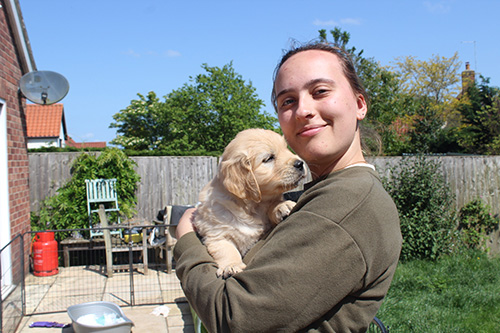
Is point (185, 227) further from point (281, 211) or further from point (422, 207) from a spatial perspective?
point (422, 207)

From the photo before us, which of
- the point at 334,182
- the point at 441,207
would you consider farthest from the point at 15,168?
the point at 441,207

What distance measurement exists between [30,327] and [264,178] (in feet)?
15.8

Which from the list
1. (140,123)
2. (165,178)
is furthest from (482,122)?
(140,123)

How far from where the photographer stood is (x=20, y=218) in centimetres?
711

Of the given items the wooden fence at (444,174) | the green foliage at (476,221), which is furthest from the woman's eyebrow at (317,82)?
the green foliage at (476,221)

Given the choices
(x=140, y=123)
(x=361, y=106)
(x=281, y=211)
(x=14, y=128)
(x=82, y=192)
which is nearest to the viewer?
(x=361, y=106)

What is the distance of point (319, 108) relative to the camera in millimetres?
1544

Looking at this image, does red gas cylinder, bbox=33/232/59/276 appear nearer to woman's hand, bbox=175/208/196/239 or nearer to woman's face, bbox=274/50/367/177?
woman's hand, bbox=175/208/196/239

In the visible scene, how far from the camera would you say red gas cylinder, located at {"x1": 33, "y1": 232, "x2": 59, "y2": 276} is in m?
7.32

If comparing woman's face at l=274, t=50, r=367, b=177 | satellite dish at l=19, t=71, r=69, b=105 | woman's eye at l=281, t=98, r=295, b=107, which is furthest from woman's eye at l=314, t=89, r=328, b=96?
satellite dish at l=19, t=71, r=69, b=105

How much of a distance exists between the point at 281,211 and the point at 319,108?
24.8 inches

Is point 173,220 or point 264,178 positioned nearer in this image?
point 264,178

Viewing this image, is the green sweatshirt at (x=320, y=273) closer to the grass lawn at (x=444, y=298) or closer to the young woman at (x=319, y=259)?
the young woman at (x=319, y=259)

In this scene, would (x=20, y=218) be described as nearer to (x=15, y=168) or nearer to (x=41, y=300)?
(x=15, y=168)
